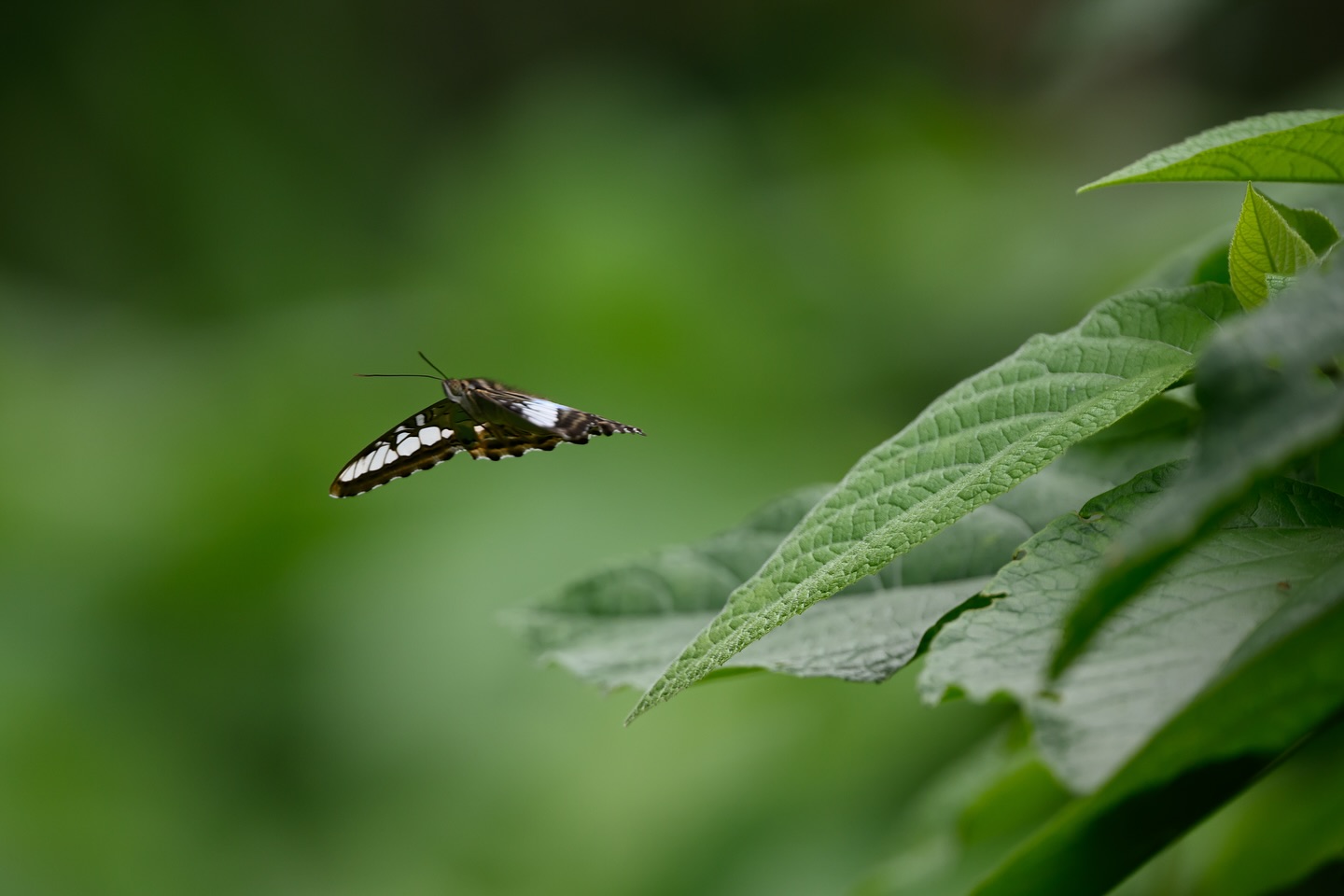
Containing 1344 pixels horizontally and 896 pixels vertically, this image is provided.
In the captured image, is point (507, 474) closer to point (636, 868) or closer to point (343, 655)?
point (343, 655)

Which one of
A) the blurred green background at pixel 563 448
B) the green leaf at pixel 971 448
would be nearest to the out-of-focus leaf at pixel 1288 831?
the green leaf at pixel 971 448

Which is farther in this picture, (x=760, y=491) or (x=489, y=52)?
(x=489, y=52)

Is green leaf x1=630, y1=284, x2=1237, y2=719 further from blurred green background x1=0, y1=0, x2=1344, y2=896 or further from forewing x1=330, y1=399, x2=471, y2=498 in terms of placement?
blurred green background x1=0, y1=0, x2=1344, y2=896

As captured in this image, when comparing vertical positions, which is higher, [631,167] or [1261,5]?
[631,167]

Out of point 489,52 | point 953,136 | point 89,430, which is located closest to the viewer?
point 89,430

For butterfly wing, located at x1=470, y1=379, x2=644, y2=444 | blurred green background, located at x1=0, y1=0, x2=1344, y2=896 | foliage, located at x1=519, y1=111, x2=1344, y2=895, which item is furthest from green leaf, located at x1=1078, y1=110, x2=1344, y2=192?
blurred green background, located at x1=0, y1=0, x2=1344, y2=896

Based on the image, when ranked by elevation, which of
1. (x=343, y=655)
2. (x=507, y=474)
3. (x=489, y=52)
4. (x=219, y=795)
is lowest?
(x=219, y=795)

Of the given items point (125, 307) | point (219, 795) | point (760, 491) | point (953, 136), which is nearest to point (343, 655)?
point (219, 795)
